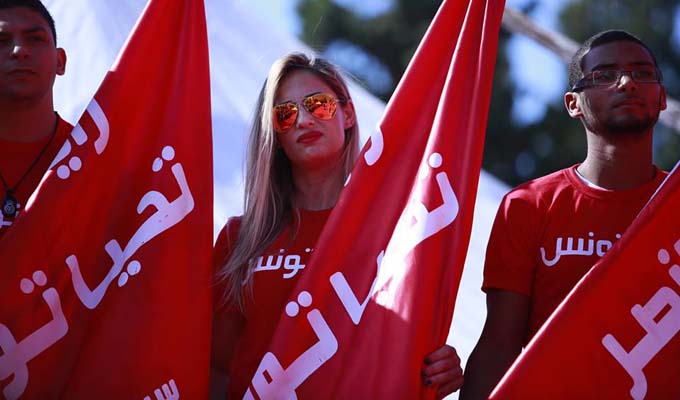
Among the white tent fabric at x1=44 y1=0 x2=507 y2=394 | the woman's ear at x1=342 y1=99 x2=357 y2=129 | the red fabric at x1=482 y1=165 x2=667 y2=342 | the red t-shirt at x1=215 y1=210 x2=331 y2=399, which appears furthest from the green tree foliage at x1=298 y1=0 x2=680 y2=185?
the red fabric at x1=482 y1=165 x2=667 y2=342

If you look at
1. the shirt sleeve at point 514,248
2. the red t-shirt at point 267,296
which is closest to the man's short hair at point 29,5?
the red t-shirt at point 267,296

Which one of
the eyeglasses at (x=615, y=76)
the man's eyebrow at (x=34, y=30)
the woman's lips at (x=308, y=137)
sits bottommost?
the woman's lips at (x=308, y=137)

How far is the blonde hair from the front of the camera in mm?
3289

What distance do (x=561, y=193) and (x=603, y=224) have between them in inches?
5.6

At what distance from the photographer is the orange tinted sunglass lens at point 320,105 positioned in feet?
11.0

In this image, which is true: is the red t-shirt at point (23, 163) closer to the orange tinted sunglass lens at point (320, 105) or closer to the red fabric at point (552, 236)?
the orange tinted sunglass lens at point (320, 105)

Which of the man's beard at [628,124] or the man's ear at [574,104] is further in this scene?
the man's ear at [574,104]

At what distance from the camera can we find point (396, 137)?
3139mm

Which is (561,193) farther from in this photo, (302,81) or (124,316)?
(124,316)

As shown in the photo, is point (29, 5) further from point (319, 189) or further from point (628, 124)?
point (628, 124)

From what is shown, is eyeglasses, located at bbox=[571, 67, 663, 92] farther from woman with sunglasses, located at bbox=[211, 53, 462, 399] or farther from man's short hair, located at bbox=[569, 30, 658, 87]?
woman with sunglasses, located at bbox=[211, 53, 462, 399]

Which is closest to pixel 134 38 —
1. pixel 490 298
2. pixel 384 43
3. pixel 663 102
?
pixel 490 298

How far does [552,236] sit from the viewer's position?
305cm

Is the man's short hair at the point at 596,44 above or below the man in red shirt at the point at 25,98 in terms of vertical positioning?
above
